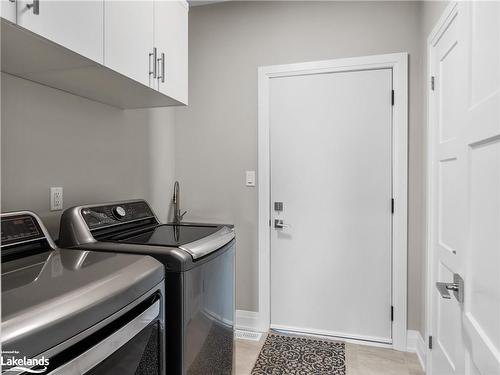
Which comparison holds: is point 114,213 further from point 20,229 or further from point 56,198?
point 20,229

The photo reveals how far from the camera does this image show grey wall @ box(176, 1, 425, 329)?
89.3 inches

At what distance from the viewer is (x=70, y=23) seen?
108cm

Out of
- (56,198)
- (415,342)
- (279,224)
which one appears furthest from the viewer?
(279,224)

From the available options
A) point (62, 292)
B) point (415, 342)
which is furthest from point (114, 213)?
point (415, 342)

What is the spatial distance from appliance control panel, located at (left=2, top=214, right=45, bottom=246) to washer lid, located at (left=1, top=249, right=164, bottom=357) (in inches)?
4.0

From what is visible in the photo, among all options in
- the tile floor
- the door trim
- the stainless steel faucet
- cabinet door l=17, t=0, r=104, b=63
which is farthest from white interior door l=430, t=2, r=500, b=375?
the stainless steel faucet

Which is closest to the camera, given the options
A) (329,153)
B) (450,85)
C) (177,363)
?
(177,363)

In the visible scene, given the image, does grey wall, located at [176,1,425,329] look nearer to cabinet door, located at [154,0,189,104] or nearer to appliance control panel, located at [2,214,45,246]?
cabinet door, located at [154,0,189,104]

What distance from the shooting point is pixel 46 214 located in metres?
1.53

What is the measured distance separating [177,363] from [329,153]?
1771 millimetres

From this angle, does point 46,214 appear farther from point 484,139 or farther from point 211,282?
point 484,139

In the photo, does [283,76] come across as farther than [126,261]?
Yes

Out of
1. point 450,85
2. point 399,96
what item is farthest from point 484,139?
point 399,96

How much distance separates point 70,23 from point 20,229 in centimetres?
77
